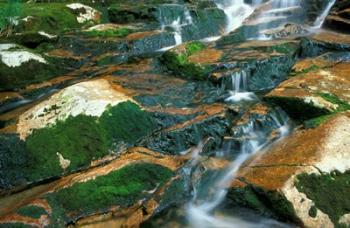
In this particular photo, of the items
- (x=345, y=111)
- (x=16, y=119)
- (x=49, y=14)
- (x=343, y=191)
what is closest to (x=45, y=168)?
(x=16, y=119)

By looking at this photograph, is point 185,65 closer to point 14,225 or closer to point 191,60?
point 191,60

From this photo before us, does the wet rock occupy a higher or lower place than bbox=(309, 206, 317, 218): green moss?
higher

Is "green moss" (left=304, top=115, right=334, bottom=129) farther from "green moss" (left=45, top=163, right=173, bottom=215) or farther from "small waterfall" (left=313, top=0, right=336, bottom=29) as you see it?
"small waterfall" (left=313, top=0, right=336, bottom=29)

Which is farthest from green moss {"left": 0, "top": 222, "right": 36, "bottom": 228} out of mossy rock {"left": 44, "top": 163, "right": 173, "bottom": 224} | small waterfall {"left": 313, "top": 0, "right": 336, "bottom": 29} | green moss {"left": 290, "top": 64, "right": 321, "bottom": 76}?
small waterfall {"left": 313, "top": 0, "right": 336, "bottom": 29}

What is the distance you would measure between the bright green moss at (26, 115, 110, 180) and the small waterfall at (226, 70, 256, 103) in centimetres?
371

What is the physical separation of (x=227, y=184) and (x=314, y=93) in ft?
11.0

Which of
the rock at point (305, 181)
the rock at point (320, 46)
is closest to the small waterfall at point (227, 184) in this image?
the rock at point (305, 181)

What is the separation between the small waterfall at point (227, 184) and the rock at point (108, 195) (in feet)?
1.32

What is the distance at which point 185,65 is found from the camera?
11641mm

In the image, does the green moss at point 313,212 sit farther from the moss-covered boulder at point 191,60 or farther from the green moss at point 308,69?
the moss-covered boulder at point 191,60

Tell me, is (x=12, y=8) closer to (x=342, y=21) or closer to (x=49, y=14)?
(x=49, y=14)

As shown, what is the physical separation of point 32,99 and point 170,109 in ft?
13.7

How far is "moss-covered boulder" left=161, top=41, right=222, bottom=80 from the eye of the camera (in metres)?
11.4

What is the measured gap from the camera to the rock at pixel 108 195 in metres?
6.59
